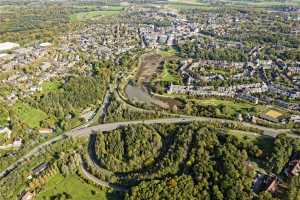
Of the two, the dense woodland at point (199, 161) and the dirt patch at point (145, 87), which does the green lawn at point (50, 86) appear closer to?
the dirt patch at point (145, 87)

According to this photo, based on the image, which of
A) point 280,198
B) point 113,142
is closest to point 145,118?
point 113,142

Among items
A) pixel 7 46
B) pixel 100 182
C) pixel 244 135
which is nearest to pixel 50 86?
Answer: pixel 100 182

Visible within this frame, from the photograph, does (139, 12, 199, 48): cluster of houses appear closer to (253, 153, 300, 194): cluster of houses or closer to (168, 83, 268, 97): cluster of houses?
(168, 83, 268, 97): cluster of houses

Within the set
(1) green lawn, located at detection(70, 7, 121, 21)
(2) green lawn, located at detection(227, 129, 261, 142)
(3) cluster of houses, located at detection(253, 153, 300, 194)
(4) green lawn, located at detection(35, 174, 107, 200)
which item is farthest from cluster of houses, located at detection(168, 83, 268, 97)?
(1) green lawn, located at detection(70, 7, 121, 21)

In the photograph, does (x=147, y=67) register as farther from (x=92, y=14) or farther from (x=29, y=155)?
(x=92, y=14)

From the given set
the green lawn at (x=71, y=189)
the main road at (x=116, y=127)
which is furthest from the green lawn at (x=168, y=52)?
the green lawn at (x=71, y=189)

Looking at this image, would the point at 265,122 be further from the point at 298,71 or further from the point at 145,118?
the point at 298,71
